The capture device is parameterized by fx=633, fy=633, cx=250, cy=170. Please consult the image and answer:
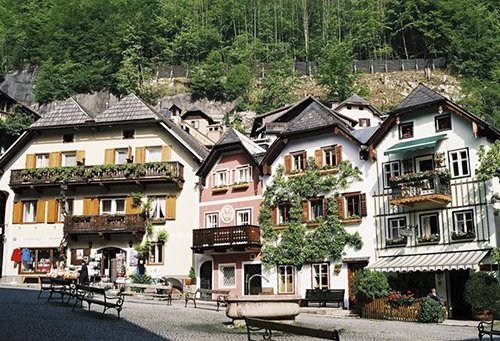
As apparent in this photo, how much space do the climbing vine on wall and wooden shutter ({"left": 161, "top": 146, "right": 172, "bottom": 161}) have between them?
327 inches

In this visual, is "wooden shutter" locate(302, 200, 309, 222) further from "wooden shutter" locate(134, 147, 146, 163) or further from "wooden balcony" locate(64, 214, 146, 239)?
"wooden shutter" locate(134, 147, 146, 163)

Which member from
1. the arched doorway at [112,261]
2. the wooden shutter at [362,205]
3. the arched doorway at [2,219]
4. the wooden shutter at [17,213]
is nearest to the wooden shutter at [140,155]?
the arched doorway at [112,261]

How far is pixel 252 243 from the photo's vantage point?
35969 millimetres

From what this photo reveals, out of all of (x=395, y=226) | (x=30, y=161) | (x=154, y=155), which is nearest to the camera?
(x=395, y=226)

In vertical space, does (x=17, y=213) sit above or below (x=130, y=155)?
below

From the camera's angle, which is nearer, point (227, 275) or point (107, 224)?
point (227, 275)

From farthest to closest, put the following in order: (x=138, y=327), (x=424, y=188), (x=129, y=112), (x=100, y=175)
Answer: (x=129, y=112)
(x=100, y=175)
(x=424, y=188)
(x=138, y=327)

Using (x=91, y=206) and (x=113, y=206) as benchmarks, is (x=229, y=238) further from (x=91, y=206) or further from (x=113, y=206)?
(x=91, y=206)

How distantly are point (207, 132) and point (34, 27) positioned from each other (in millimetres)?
42028

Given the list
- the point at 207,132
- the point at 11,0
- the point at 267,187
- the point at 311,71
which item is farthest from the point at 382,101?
the point at 11,0

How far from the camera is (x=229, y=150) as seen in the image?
1558 inches

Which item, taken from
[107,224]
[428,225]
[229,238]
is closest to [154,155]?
[107,224]

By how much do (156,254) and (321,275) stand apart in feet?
38.7

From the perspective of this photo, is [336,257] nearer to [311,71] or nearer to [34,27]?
[311,71]
